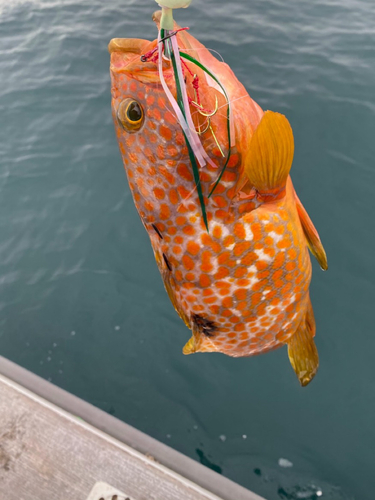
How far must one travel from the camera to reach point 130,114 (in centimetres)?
183

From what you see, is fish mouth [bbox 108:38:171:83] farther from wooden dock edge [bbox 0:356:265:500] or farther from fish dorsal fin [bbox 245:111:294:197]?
wooden dock edge [bbox 0:356:265:500]

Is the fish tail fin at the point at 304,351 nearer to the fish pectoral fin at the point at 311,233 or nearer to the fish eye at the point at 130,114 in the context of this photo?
the fish pectoral fin at the point at 311,233

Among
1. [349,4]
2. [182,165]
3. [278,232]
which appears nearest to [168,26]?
[182,165]

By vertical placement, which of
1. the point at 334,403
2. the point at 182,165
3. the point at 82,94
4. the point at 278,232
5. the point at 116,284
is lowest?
the point at 334,403

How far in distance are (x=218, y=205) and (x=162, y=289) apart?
3.57 m

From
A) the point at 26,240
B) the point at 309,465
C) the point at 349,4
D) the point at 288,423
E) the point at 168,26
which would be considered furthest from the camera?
the point at 349,4

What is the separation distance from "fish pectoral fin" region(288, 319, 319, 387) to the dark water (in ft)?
5.88

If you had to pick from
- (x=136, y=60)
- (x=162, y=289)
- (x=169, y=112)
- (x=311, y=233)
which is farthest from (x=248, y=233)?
(x=162, y=289)

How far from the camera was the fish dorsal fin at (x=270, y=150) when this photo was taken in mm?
1630

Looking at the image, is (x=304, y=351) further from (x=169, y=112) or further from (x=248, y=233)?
(x=169, y=112)

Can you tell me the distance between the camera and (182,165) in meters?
1.85

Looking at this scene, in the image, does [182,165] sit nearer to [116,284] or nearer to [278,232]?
[278,232]

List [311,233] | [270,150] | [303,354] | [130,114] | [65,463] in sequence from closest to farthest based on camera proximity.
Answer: [270,150], [130,114], [311,233], [303,354], [65,463]

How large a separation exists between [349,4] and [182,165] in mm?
10479
